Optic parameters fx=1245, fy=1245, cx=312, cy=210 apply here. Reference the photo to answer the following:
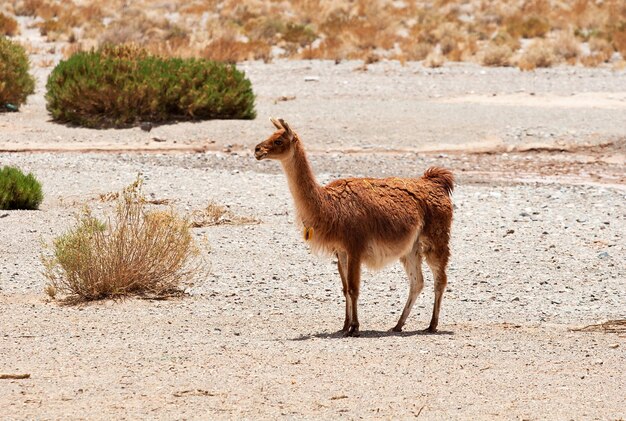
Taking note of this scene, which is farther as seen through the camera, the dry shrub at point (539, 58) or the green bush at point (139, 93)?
the dry shrub at point (539, 58)

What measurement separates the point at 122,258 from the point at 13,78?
42.9 feet

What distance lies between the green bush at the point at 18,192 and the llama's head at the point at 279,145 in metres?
6.25

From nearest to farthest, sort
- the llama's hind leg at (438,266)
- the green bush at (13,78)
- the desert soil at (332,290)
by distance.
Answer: the desert soil at (332,290), the llama's hind leg at (438,266), the green bush at (13,78)

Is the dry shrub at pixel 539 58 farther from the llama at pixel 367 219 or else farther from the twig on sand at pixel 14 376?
the twig on sand at pixel 14 376

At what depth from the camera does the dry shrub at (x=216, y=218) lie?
1375 centimetres

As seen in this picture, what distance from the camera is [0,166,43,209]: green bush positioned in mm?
14203

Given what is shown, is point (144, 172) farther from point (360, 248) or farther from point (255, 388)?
point (255, 388)

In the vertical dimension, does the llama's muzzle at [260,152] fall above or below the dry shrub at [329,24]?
above

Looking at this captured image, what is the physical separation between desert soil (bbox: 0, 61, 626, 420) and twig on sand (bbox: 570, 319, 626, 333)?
183 mm

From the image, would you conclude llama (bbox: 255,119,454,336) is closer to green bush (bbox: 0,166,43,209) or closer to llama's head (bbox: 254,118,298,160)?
llama's head (bbox: 254,118,298,160)

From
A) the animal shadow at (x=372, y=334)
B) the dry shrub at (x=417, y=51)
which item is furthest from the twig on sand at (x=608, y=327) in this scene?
the dry shrub at (x=417, y=51)

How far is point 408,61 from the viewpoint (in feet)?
108

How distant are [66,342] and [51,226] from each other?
463 cm

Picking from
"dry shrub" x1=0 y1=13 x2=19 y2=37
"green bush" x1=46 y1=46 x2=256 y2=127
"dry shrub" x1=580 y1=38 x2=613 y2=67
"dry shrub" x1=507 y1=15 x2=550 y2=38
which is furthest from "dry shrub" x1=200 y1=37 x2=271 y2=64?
"dry shrub" x1=507 y1=15 x2=550 y2=38
